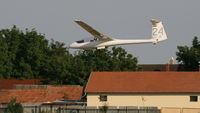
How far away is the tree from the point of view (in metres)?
86.4

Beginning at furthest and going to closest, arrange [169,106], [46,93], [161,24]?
[161,24]
[46,93]
[169,106]

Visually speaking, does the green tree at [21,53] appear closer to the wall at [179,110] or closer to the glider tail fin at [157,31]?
the glider tail fin at [157,31]

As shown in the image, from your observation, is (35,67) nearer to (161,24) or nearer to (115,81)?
(161,24)

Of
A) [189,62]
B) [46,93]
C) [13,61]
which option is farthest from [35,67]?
[46,93]

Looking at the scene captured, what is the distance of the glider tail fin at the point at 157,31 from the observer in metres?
75.1

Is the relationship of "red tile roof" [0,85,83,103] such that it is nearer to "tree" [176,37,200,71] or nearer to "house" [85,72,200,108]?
"house" [85,72,200,108]

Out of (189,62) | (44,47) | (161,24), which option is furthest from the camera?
(44,47)

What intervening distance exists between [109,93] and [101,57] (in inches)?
987

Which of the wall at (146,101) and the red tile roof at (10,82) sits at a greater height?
the red tile roof at (10,82)

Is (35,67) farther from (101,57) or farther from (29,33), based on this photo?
(101,57)

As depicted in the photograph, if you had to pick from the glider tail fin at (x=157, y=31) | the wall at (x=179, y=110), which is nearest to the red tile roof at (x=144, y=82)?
the wall at (x=179, y=110)

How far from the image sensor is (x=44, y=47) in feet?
381

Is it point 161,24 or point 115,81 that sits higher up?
point 161,24

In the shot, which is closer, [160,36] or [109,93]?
[109,93]
